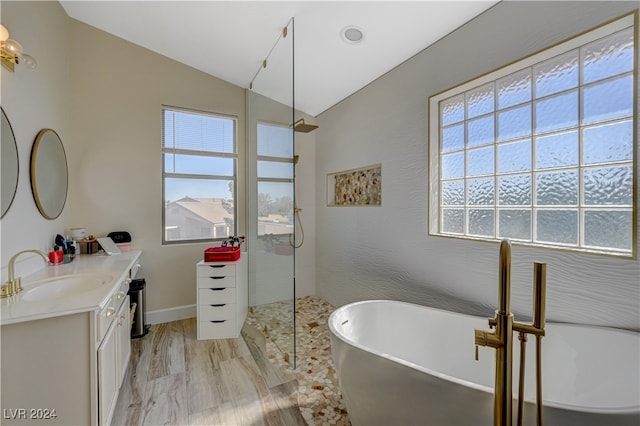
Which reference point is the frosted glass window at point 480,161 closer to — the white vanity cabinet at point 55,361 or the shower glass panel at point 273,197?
the shower glass panel at point 273,197

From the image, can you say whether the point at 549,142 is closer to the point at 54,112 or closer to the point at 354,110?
the point at 354,110

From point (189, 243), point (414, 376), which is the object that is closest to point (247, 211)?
point (189, 243)

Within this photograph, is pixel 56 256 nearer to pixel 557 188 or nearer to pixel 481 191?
pixel 481 191

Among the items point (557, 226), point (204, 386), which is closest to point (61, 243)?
point (204, 386)

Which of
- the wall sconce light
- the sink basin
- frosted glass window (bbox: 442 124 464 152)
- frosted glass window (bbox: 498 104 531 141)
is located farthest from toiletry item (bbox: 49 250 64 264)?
frosted glass window (bbox: 498 104 531 141)

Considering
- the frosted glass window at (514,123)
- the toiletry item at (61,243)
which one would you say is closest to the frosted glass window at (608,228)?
the frosted glass window at (514,123)

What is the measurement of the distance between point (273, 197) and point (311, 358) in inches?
58.7

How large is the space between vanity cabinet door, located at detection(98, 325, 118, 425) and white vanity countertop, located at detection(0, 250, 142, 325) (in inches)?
9.6

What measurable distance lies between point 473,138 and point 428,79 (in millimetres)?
599

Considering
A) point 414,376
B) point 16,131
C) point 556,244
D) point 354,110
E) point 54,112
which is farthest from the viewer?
point 354,110

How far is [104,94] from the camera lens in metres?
2.70

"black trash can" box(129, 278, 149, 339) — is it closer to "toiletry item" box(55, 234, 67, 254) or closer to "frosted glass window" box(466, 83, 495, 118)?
"toiletry item" box(55, 234, 67, 254)

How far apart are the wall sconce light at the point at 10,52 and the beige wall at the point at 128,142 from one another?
1.10 metres

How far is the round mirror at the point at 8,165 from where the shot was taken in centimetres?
159
